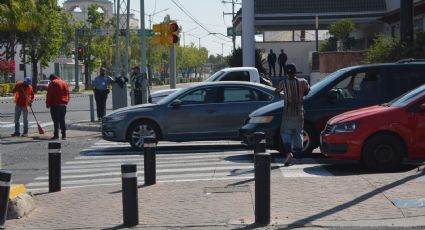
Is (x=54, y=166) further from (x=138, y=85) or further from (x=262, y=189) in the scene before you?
(x=138, y=85)

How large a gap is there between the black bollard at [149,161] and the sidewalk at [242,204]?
0.17 metres

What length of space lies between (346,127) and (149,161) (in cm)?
326

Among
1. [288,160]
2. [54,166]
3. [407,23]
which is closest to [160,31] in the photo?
[407,23]

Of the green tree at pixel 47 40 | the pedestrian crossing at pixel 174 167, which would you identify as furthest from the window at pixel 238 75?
the green tree at pixel 47 40

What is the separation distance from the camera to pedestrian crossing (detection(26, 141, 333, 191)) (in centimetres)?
1221

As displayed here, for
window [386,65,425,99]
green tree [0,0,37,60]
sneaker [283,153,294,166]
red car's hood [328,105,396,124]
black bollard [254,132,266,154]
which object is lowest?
sneaker [283,153,294,166]

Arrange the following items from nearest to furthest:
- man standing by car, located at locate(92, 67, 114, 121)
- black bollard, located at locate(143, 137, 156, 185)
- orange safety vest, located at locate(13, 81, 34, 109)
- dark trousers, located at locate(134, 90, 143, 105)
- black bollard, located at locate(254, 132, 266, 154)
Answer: black bollard, located at locate(254, 132, 266, 154) < black bollard, located at locate(143, 137, 156, 185) < orange safety vest, located at locate(13, 81, 34, 109) < man standing by car, located at locate(92, 67, 114, 121) < dark trousers, located at locate(134, 90, 143, 105)

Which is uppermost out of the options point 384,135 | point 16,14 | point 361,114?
point 16,14

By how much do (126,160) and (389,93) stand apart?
5.57 metres

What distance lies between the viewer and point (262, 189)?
8328 mm

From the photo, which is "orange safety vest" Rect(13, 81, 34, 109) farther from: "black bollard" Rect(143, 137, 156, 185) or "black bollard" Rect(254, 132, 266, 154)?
"black bollard" Rect(254, 132, 266, 154)

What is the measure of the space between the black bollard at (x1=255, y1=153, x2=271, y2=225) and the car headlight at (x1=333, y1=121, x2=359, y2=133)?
153 inches

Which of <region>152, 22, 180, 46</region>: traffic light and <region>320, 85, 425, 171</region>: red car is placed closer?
<region>320, 85, 425, 171</region>: red car

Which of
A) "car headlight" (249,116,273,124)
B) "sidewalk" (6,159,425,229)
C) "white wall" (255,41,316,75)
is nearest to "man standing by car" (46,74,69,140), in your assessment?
"car headlight" (249,116,273,124)
